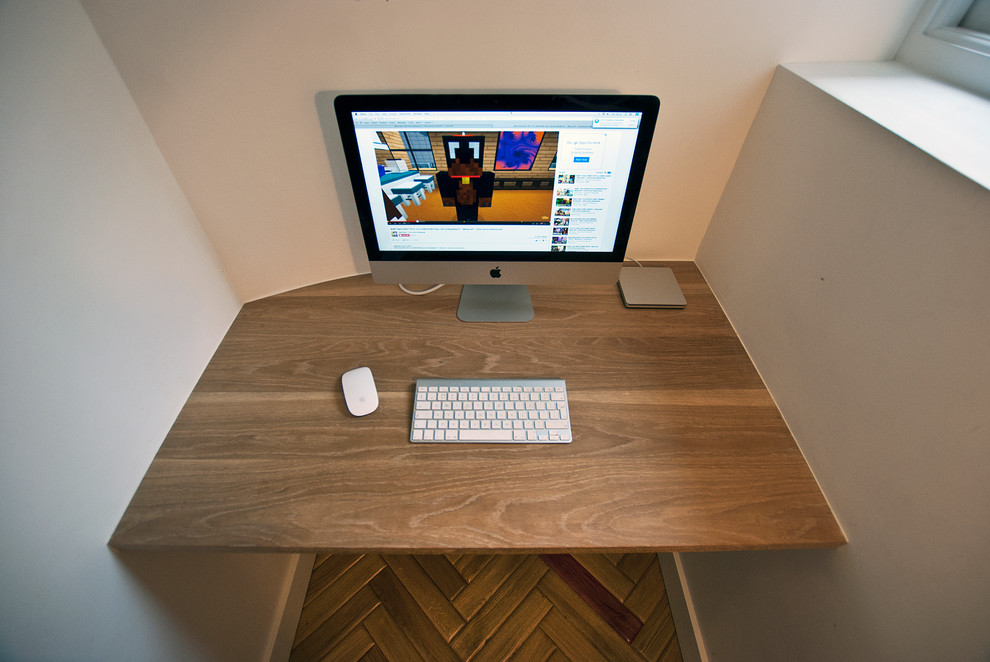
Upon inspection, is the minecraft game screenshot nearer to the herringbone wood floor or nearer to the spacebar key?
the spacebar key

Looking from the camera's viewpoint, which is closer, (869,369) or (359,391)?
(869,369)

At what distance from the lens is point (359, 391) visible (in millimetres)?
873

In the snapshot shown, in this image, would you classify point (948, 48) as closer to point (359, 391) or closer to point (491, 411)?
point (491, 411)

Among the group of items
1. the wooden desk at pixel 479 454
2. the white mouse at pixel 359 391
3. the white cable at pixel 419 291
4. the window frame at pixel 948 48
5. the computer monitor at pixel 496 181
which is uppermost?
the window frame at pixel 948 48

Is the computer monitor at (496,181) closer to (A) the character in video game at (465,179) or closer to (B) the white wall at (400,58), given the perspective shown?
(A) the character in video game at (465,179)

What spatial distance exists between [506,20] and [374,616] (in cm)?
151

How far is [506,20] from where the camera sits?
2.64ft

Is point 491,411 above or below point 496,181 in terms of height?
below

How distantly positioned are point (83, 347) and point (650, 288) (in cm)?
110

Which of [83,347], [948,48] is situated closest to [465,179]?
[83,347]

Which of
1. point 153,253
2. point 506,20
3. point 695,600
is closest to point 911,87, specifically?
point 506,20

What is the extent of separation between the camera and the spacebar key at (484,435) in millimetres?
801

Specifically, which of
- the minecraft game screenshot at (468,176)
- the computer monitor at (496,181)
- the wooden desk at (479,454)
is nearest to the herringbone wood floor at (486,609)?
the wooden desk at (479,454)

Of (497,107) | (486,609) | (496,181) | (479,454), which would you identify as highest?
(497,107)
